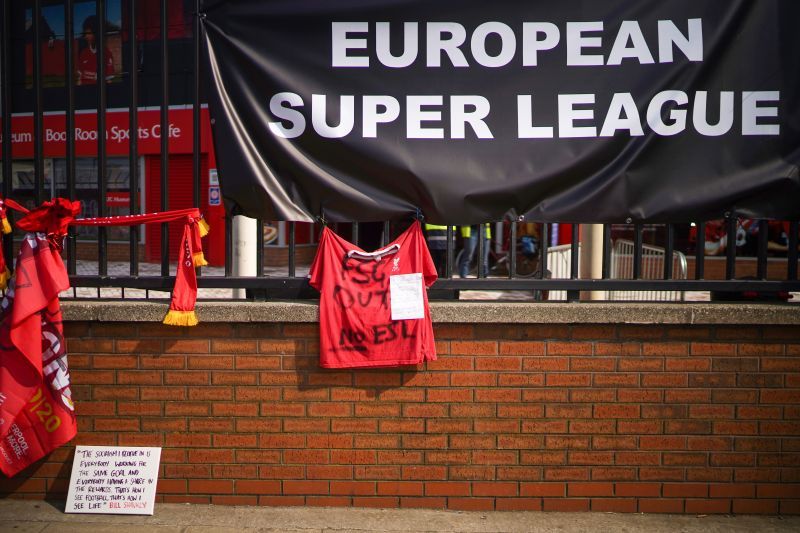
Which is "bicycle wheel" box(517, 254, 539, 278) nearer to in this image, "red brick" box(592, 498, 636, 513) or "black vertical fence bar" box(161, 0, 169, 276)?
"red brick" box(592, 498, 636, 513)

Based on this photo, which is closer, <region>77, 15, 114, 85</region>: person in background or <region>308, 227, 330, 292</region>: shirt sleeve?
<region>308, 227, 330, 292</region>: shirt sleeve

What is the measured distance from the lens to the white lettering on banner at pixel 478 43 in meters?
4.02

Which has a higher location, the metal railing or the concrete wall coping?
the metal railing

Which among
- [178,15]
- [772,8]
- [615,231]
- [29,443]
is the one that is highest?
[178,15]

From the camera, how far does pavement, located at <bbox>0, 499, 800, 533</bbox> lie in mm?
3887

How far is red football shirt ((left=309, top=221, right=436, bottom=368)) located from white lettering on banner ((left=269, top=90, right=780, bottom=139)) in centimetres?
60

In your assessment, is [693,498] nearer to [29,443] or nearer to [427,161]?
[427,161]

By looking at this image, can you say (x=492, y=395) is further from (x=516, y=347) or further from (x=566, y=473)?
(x=566, y=473)

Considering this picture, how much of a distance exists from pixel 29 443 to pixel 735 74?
4.53m

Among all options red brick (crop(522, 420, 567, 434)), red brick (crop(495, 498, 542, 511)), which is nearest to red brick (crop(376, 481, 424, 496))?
red brick (crop(495, 498, 542, 511))

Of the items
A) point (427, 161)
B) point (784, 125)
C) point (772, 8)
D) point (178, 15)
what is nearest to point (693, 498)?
point (784, 125)

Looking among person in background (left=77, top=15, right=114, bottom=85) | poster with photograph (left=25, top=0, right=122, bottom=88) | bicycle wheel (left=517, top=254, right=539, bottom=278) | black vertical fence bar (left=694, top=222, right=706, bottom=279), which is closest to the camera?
black vertical fence bar (left=694, top=222, right=706, bottom=279)

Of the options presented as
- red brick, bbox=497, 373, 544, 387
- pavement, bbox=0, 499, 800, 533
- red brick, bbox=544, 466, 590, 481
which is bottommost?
pavement, bbox=0, 499, 800, 533

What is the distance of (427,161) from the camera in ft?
13.3
